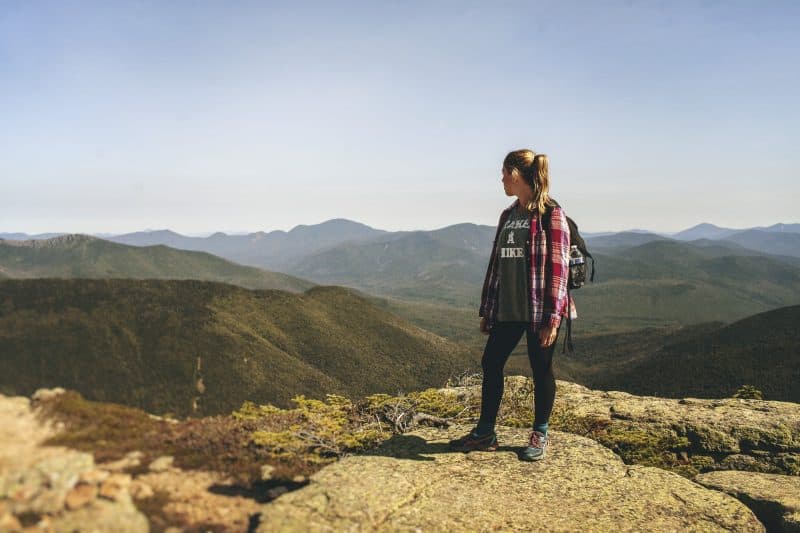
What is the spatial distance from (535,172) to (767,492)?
4240 millimetres

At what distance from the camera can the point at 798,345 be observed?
77.2 meters

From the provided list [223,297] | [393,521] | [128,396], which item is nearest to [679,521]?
[393,521]

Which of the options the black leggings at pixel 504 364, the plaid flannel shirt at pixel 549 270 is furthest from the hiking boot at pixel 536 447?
the plaid flannel shirt at pixel 549 270

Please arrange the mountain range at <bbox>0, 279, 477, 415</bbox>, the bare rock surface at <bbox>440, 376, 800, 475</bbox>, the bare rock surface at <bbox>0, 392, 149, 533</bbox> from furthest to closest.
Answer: the bare rock surface at <bbox>440, 376, 800, 475</bbox>
the mountain range at <bbox>0, 279, 477, 415</bbox>
the bare rock surface at <bbox>0, 392, 149, 533</bbox>

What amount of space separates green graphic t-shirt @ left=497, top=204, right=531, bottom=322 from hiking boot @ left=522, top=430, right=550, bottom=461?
1.29m

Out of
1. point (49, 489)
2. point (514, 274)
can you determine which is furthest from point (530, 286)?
point (49, 489)

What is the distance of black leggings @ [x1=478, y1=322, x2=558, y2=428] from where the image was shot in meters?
4.77

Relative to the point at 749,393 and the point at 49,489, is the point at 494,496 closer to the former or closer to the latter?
the point at 49,489

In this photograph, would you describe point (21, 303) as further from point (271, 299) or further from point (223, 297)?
point (271, 299)

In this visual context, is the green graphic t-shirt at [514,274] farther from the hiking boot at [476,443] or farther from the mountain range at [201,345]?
the mountain range at [201,345]

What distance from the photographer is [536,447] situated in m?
4.80

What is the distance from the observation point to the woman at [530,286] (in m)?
4.68

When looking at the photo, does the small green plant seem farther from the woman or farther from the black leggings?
the woman

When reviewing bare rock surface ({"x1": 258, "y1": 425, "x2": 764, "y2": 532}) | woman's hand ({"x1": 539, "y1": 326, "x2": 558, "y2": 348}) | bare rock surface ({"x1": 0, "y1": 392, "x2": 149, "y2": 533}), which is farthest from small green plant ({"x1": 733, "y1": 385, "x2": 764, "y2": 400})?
bare rock surface ({"x1": 0, "y1": 392, "x2": 149, "y2": 533})
